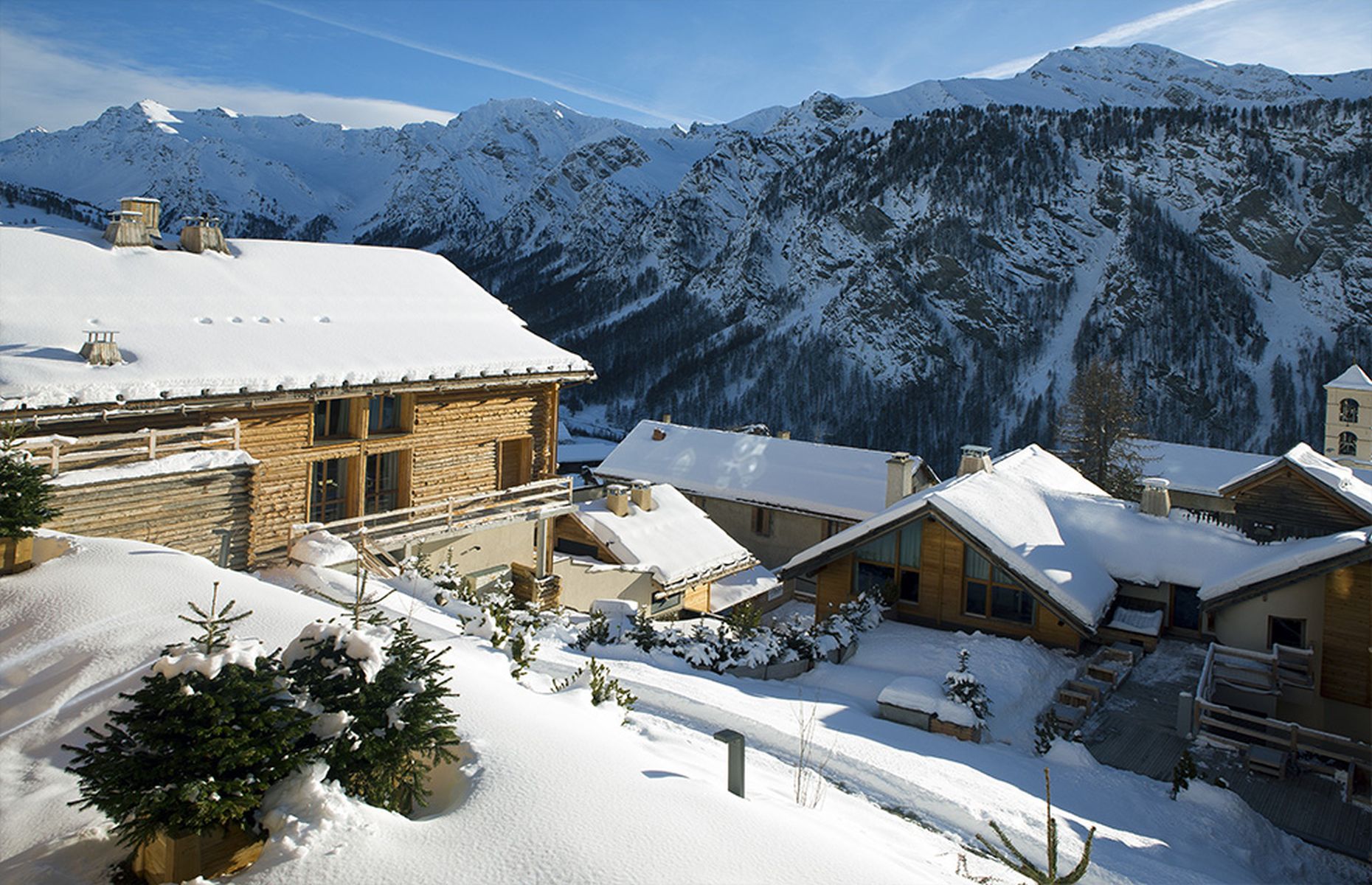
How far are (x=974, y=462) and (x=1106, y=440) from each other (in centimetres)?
2588

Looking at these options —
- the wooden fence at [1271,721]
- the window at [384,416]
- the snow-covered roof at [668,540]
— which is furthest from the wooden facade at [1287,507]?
the window at [384,416]

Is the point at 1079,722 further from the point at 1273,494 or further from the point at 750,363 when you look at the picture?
the point at 750,363

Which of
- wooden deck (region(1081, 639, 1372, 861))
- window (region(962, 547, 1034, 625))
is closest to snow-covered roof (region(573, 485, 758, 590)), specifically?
window (region(962, 547, 1034, 625))

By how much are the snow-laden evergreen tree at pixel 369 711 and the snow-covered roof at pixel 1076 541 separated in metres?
16.7

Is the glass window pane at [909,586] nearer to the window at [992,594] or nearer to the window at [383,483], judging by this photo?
the window at [992,594]

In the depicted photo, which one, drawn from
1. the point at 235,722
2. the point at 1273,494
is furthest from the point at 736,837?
the point at 1273,494

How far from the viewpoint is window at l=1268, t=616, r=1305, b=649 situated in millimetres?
18906

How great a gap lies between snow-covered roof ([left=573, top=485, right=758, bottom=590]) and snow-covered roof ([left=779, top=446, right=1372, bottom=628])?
4539mm

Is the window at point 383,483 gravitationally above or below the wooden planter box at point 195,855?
above

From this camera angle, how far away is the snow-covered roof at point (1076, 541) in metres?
20.3

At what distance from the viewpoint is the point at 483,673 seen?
9.37 metres

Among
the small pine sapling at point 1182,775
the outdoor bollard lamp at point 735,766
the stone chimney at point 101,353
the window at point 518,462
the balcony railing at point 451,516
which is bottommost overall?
the small pine sapling at point 1182,775

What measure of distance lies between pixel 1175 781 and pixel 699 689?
23.3 feet

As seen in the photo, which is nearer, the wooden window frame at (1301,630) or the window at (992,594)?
the wooden window frame at (1301,630)
